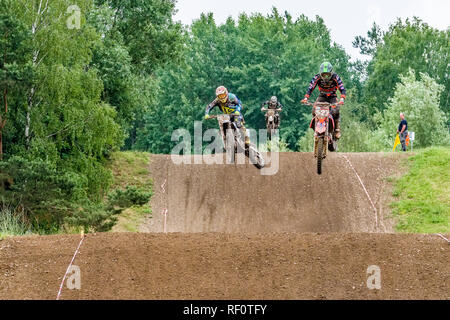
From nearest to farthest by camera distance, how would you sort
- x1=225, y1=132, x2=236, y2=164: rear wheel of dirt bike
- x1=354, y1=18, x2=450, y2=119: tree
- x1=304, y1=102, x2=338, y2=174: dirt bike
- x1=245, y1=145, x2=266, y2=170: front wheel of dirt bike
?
x1=304, y1=102, x2=338, y2=174: dirt bike
x1=225, y1=132, x2=236, y2=164: rear wheel of dirt bike
x1=245, y1=145, x2=266, y2=170: front wheel of dirt bike
x1=354, y1=18, x2=450, y2=119: tree

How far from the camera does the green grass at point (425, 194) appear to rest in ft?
74.0

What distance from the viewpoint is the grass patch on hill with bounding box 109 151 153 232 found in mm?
23266

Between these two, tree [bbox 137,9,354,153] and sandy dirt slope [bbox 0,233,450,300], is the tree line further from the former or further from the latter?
sandy dirt slope [bbox 0,233,450,300]

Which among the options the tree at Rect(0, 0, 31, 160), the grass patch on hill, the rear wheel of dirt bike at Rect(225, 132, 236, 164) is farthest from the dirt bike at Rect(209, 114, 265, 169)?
the tree at Rect(0, 0, 31, 160)

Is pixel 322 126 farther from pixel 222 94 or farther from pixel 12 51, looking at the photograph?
pixel 12 51

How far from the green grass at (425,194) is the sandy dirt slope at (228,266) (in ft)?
33.5

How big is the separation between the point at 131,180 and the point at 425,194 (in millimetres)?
10891

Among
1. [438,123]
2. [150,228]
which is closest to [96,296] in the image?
[150,228]

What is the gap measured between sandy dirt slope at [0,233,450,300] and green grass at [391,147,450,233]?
402 inches

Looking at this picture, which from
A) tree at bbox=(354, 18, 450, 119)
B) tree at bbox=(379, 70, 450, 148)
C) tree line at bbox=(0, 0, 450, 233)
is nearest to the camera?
tree line at bbox=(0, 0, 450, 233)

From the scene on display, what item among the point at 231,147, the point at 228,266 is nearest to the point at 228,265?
the point at 228,266

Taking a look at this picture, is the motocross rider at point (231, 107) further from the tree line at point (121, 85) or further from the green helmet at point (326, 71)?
the tree line at point (121, 85)

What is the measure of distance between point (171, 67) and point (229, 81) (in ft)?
18.2
